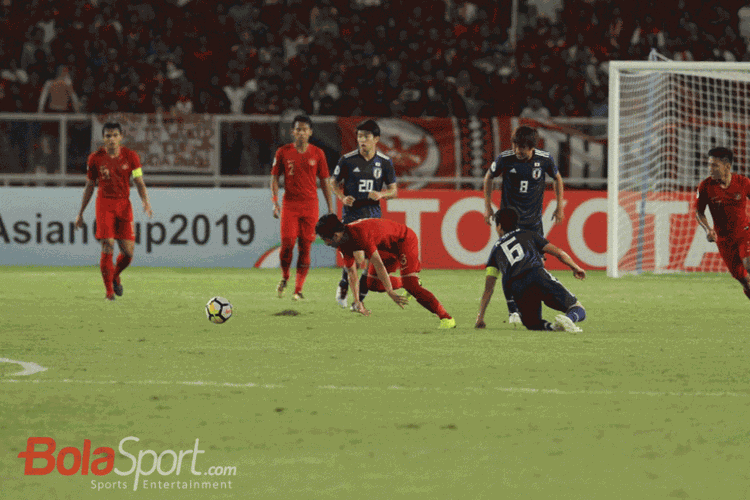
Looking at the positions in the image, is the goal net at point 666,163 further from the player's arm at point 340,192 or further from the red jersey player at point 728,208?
the player's arm at point 340,192

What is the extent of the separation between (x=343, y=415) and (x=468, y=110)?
1491cm

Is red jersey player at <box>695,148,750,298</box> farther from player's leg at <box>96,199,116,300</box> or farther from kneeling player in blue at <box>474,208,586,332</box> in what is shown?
player's leg at <box>96,199,116,300</box>

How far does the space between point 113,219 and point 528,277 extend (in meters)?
5.32

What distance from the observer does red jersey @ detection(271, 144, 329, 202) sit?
1276 cm

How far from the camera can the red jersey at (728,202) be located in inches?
472

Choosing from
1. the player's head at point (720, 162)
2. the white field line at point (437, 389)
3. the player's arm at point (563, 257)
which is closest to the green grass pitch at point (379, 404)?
the white field line at point (437, 389)

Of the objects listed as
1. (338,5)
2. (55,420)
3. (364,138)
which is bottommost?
(55,420)

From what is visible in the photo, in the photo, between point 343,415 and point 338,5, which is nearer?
point 343,415

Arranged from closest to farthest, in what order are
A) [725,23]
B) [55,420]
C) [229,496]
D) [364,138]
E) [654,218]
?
[229,496] → [55,420] → [364,138] → [654,218] → [725,23]

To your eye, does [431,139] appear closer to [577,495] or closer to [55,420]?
[55,420]

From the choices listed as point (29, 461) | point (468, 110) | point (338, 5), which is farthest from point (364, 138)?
point (338, 5)

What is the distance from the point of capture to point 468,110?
20062 mm

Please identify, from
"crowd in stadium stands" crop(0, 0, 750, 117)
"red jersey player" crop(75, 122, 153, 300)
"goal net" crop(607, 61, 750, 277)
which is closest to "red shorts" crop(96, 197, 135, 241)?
"red jersey player" crop(75, 122, 153, 300)

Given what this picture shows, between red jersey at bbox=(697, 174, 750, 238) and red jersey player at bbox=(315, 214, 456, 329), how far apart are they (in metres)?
3.71
